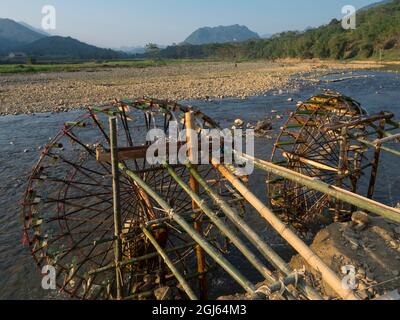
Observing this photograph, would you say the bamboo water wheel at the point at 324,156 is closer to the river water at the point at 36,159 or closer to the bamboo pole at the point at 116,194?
the river water at the point at 36,159

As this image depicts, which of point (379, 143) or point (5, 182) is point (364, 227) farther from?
point (5, 182)

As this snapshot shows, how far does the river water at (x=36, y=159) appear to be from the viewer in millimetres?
9906

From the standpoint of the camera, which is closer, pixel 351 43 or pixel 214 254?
pixel 214 254

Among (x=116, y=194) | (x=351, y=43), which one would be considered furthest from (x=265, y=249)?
(x=351, y=43)

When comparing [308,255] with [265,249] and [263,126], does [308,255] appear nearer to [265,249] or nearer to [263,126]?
[265,249]

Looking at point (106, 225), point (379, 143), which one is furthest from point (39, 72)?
point (379, 143)

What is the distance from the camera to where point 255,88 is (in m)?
46.3

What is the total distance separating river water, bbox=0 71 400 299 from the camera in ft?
32.5

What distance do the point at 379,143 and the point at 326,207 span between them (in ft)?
13.5

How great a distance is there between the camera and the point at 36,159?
65.1ft

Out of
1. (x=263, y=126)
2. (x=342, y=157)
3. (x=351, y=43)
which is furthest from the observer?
(x=351, y=43)

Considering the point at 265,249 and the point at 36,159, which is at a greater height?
the point at 265,249

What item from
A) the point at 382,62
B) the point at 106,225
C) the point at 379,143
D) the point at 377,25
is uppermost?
the point at 377,25
